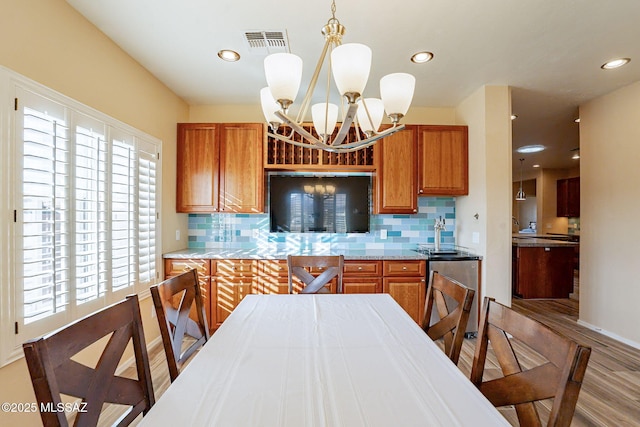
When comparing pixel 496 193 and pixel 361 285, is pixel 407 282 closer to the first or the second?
pixel 361 285

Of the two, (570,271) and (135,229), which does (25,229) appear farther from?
(570,271)

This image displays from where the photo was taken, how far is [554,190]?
816 centimetres

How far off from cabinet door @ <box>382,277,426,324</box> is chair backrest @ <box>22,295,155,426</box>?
2.49 m

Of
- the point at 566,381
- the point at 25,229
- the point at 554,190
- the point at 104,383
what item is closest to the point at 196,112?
the point at 25,229

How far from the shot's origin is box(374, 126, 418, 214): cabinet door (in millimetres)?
3426

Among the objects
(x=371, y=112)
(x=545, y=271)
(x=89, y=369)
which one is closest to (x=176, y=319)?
(x=89, y=369)

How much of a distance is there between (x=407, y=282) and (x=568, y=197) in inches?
272

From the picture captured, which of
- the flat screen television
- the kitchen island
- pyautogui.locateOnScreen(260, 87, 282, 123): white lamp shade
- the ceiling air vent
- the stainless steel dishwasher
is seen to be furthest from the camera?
the kitchen island

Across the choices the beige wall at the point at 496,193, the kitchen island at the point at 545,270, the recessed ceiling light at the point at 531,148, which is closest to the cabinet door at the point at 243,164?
the beige wall at the point at 496,193

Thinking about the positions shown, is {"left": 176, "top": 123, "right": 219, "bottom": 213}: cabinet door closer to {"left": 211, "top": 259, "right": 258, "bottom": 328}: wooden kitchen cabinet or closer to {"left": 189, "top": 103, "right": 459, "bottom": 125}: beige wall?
{"left": 189, "top": 103, "right": 459, "bottom": 125}: beige wall

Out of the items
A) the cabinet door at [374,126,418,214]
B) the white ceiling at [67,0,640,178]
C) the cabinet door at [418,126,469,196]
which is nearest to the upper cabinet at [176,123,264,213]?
the white ceiling at [67,0,640,178]

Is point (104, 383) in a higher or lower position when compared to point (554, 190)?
lower

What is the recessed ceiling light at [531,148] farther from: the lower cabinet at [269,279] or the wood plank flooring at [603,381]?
the lower cabinet at [269,279]

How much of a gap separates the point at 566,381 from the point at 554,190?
31.1ft
